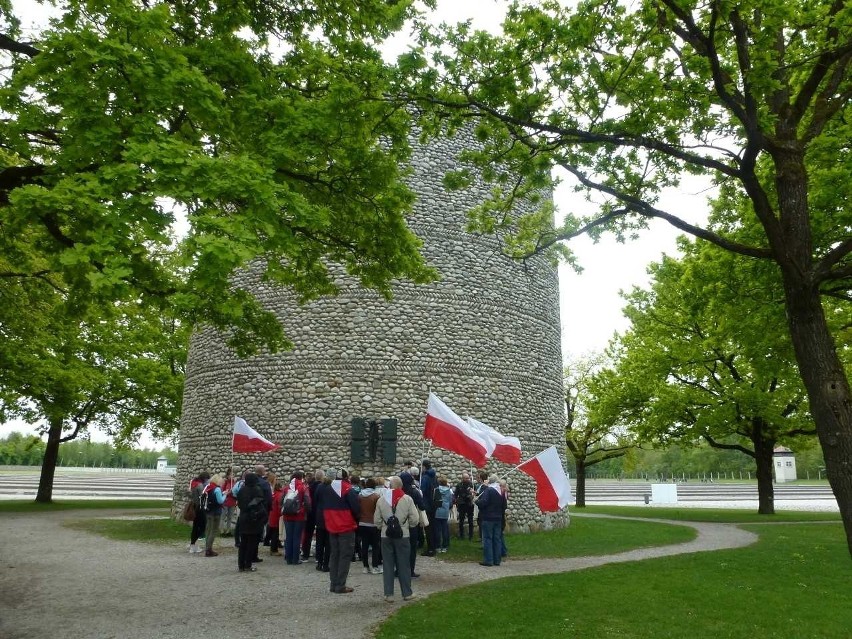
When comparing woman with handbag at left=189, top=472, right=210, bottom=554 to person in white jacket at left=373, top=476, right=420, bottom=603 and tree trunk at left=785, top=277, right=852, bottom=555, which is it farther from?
tree trunk at left=785, top=277, right=852, bottom=555

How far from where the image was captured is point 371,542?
10281mm

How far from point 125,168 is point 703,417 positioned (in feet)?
67.0

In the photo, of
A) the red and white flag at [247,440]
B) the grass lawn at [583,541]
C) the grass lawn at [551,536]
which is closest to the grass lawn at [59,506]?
the grass lawn at [551,536]

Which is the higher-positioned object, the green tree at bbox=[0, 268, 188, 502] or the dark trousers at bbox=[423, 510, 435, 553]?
the green tree at bbox=[0, 268, 188, 502]

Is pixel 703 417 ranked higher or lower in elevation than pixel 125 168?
lower

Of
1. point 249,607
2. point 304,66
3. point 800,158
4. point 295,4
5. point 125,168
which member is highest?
point 295,4

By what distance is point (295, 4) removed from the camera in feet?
31.3

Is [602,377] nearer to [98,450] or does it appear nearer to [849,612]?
[849,612]

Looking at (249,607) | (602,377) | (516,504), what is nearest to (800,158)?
(249,607)

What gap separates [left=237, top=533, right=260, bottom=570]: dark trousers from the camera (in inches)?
395

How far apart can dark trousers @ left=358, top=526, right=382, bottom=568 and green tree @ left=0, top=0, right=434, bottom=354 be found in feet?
11.3

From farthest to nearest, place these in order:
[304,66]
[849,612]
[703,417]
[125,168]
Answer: [703,417] → [304,66] → [849,612] → [125,168]

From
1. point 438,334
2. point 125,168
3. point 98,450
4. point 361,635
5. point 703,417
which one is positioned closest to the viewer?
point 125,168

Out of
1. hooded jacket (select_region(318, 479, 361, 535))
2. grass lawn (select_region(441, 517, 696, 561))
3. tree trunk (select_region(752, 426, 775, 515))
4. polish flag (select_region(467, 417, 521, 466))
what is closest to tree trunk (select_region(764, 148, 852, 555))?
polish flag (select_region(467, 417, 521, 466))
